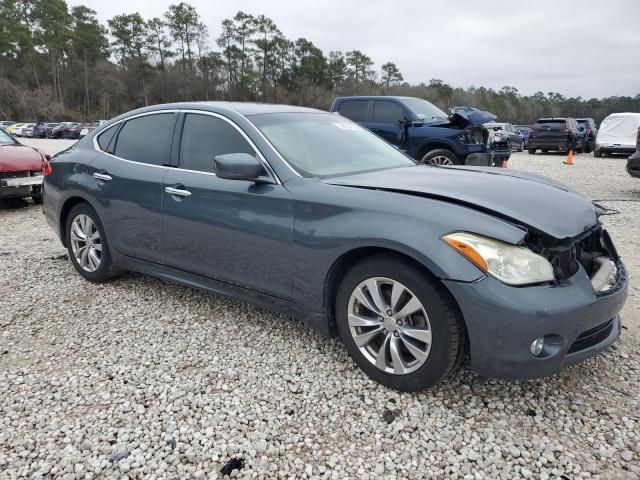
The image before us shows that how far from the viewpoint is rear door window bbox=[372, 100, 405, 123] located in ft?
31.0

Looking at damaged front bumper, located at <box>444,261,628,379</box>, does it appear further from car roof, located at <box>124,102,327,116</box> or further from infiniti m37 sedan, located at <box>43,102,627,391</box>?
car roof, located at <box>124,102,327,116</box>

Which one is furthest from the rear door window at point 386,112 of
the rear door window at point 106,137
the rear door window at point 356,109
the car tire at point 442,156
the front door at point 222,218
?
the front door at point 222,218

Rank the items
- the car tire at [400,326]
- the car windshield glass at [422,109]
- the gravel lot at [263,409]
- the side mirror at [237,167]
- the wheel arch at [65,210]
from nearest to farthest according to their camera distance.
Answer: the gravel lot at [263,409]
the car tire at [400,326]
the side mirror at [237,167]
the wheel arch at [65,210]
the car windshield glass at [422,109]

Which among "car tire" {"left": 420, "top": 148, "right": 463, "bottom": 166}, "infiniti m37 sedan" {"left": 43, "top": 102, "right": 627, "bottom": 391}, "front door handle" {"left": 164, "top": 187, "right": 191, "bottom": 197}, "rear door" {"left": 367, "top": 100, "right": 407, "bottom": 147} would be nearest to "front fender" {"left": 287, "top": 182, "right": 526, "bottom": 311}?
"infiniti m37 sedan" {"left": 43, "top": 102, "right": 627, "bottom": 391}

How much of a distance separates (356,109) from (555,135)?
47.4ft

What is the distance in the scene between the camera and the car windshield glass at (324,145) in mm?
3152

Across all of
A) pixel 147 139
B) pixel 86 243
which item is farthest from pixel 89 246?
pixel 147 139

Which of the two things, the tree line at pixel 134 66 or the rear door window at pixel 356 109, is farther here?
the tree line at pixel 134 66

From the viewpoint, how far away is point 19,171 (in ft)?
25.3

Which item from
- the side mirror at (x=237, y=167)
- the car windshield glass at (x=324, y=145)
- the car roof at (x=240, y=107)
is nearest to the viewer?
the side mirror at (x=237, y=167)

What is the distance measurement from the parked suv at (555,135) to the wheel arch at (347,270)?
2101cm

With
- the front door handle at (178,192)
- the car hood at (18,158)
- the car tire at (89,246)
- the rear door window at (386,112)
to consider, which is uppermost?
the rear door window at (386,112)

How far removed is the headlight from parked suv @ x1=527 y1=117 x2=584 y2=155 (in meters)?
21.0

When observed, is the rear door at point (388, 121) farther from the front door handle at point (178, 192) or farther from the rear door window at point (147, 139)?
the front door handle at point (178, 192)
